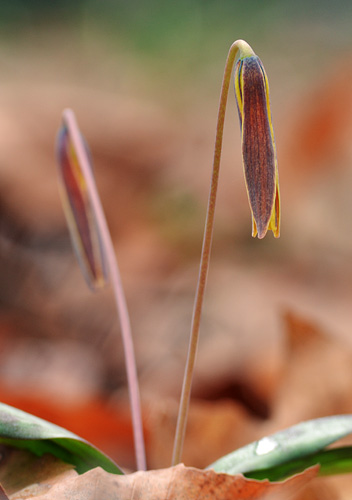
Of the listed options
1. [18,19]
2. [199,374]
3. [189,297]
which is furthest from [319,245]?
[18,19]

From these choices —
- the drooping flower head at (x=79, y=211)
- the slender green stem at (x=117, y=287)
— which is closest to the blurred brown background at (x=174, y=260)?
the slender green stem at (x=117, y=287)

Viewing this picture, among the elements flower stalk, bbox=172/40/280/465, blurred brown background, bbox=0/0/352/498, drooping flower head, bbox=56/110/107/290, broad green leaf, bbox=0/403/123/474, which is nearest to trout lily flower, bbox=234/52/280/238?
flower stalk, bbox=172/40/280/465

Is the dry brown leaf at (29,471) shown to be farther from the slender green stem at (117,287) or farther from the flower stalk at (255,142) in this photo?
the flower stalk at (255,142)

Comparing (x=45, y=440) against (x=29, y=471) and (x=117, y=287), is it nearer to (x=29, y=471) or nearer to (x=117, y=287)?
(x=29, y=471)

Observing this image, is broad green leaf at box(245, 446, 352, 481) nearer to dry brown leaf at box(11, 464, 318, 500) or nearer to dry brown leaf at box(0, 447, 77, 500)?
dry brown leaf at box(11, 464, 318, 500)

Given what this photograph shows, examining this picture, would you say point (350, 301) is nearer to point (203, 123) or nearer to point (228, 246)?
point (228, 246)

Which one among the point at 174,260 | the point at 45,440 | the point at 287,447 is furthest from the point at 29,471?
the point at 174,260

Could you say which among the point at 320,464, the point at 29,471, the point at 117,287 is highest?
the point at 117,287
